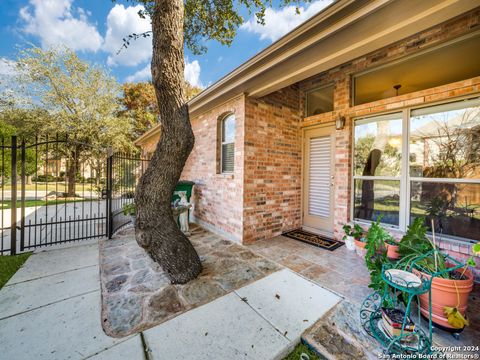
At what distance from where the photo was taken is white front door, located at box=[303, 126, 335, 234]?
409 cm

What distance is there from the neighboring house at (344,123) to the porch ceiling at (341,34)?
1 cm

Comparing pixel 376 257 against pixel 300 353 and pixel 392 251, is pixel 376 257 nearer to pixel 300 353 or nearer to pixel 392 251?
pixel 392 251

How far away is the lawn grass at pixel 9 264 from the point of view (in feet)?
8.47

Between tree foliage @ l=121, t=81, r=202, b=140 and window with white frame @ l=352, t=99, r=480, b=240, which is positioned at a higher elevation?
tree foliage @ l=121, t=81, r=202, b=140

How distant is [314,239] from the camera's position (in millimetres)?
3959

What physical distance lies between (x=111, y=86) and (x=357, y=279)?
13.5 meters

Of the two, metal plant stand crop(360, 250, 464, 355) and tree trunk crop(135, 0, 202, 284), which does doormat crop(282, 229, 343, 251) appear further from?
tree trunk crop(135, 0, 202, 284)

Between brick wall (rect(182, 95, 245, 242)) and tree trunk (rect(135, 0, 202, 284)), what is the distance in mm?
1497

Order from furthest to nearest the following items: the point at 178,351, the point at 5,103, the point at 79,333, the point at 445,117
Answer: the point at 5,103, the point at 445,117, the point at 79,333, the point at 178,351

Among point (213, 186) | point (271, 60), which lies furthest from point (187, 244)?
point (271, 60)

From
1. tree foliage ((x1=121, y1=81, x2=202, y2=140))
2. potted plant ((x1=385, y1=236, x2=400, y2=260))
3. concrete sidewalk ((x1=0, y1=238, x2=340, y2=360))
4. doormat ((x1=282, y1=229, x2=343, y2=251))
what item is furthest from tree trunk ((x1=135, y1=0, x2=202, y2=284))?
tree foliage ((x1=121, y1=81, x2=202, y2=140))

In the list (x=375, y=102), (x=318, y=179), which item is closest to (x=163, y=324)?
(x=318, y=179)

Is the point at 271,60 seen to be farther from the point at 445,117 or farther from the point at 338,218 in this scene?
the point at 338,218

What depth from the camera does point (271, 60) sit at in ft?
8.85
